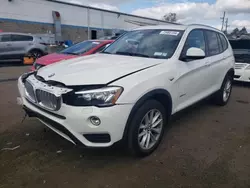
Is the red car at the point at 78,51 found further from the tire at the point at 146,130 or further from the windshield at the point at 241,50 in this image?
the windshield at the point at 241,50

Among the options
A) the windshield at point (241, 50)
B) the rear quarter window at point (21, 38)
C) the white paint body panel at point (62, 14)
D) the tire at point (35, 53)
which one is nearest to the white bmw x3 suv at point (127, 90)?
the windshield at point (241, 50)

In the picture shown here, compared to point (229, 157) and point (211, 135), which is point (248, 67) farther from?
point (229, 157)

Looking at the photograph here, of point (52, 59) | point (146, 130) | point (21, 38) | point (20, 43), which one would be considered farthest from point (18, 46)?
point (146, 130)

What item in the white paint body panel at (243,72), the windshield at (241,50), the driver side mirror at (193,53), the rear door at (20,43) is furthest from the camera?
the rear door at (20,43)

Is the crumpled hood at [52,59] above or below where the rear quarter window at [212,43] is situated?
below

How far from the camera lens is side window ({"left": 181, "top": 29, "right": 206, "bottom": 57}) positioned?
350 cm

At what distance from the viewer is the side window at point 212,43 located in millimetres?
4269

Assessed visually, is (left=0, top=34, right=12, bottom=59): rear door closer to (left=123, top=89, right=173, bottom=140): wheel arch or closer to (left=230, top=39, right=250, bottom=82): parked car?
(left=230, top=39, right=250, bottom=82): parked car

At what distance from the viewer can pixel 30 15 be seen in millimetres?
23500

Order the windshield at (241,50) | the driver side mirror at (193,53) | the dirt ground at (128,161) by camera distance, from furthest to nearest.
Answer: the windshield at (241,50)
the driver side mirror at (193,53)
the dirt ground at (128,161)

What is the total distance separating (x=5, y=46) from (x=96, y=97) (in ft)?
35.8

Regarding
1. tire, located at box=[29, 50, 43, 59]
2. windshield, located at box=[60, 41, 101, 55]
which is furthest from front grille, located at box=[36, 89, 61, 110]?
tire, located at box=[29, 50, 43, 59]

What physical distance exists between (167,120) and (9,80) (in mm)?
6301

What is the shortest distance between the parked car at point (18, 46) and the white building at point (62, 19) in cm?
1175
